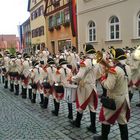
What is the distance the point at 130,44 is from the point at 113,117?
1375cm

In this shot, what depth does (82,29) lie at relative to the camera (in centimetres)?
2412

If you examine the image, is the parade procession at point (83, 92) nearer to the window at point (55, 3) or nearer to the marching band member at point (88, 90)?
the marching band member at point (88, 90)

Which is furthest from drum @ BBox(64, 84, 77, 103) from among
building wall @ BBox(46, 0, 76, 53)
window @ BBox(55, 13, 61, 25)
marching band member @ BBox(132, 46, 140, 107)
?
window @ BBox(55, 13, 61, 25)

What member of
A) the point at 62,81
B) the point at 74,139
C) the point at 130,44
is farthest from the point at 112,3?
the point at 74,139

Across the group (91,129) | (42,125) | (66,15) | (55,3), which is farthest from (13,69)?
(55,3)

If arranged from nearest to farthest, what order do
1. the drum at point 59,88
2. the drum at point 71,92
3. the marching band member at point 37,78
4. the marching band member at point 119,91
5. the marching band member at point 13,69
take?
the marching band member at point 119,91 < the drum at point 71,92 < the drum at point 59,88 < the marching band member at point 37,78 < the marching band member at point 13,69

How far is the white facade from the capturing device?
1805 cm

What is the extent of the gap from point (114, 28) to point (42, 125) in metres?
14.2

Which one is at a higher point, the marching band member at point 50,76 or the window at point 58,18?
the window at point 58,18

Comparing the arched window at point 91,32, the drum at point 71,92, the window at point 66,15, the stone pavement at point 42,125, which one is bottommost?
the stone pavement at point 42,125

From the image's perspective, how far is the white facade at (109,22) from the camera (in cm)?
1805

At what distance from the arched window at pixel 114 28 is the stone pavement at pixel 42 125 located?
11129mm

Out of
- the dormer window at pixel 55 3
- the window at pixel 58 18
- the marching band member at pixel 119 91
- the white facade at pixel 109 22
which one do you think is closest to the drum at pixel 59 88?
the marching band member at pixel 119 91

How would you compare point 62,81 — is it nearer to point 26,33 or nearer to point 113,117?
point 113,117
